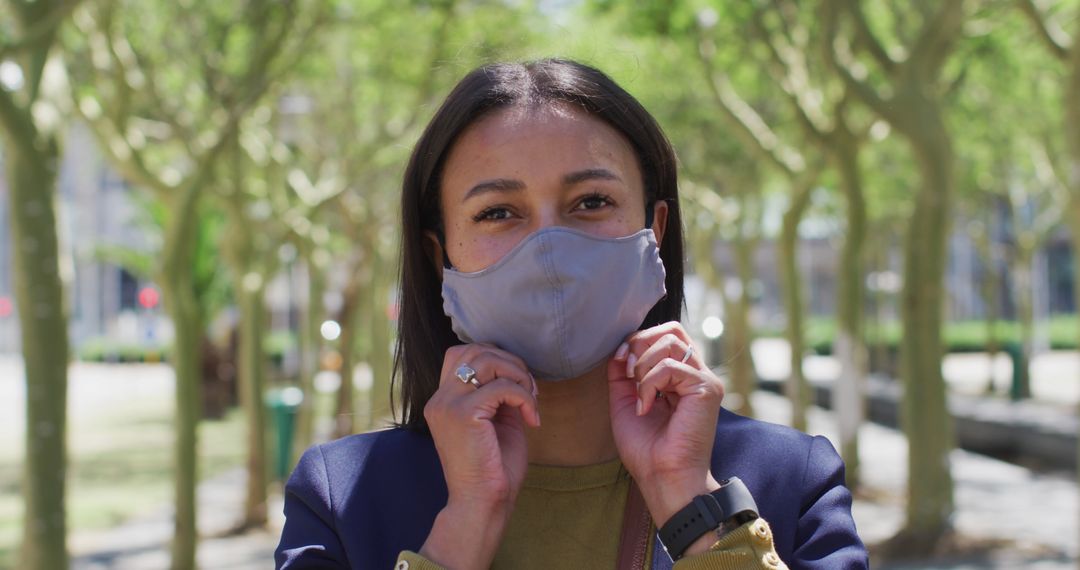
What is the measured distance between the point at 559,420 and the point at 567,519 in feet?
0.58

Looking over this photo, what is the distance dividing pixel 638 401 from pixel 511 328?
24 centimetres

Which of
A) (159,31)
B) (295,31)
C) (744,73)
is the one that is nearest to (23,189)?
(295,31)

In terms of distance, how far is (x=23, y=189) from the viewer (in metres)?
6.21

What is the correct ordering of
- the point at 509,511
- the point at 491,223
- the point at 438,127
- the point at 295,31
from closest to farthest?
the point at 509,511
the point at 491,223
the point at 438,127
the point at 295,31

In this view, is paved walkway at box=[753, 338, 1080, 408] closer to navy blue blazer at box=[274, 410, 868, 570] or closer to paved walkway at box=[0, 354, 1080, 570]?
paved walkway at box=[0, 354, 1080, 570]

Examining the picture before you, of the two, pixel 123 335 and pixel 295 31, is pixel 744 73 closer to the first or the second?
pixel 295 31

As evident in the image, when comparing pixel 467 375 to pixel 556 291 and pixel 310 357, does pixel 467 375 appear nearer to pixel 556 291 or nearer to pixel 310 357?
pixel 556 291

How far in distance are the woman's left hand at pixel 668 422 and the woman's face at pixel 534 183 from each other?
0.77 ft

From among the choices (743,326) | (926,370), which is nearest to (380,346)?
(743,326)

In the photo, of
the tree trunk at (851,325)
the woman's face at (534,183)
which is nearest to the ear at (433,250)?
the woman's face at (534,183)

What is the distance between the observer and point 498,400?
1.95 metres

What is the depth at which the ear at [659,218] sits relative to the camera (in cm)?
227

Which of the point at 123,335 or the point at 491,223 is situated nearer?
the point at 491,223

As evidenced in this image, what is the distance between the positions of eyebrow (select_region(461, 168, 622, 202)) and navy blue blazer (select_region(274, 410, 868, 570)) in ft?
1.46
